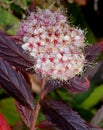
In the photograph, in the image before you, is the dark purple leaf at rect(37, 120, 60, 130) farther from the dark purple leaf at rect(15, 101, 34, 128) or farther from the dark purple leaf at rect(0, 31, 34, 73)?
the dark purple leaf at rect(0, 31, 34, 73)

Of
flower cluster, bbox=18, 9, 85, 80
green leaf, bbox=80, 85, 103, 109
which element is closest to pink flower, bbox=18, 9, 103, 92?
flower cluster, bbox=18, 9, 85, 80

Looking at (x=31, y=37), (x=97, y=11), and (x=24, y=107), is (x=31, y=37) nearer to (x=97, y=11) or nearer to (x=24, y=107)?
(x=24, y=107)

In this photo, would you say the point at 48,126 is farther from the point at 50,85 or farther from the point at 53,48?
the point at 53,48

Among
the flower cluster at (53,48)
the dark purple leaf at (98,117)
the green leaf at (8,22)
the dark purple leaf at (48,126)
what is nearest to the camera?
the flower cluster at (53,48)

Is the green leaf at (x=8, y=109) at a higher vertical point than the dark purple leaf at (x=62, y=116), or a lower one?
higher

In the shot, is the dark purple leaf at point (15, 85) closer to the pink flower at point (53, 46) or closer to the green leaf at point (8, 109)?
the pink flower at point (53, 46)

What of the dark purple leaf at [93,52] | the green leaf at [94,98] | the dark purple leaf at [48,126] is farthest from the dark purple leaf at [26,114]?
the green leaf at [94,98]
